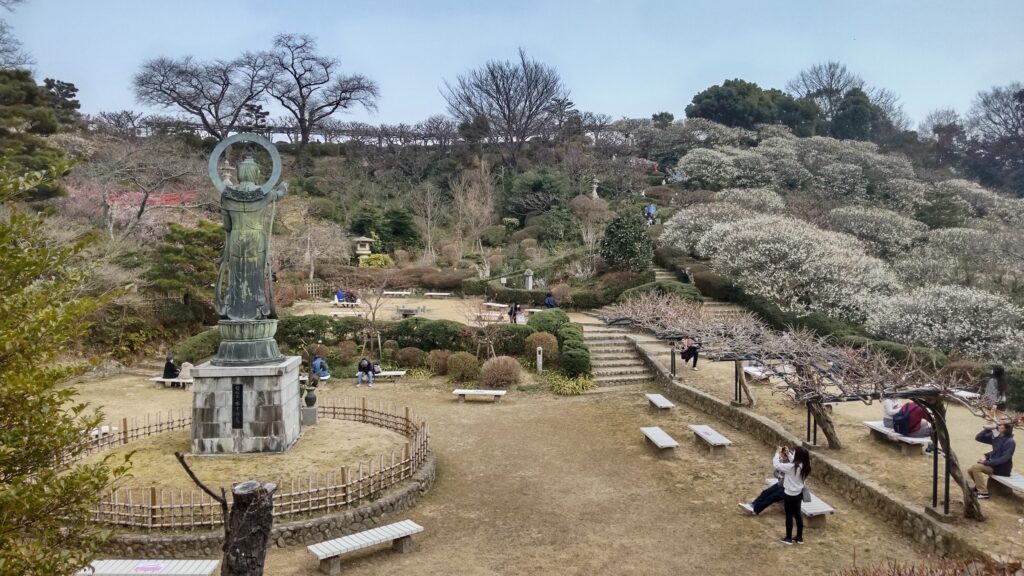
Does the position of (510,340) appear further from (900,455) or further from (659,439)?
(900,455)

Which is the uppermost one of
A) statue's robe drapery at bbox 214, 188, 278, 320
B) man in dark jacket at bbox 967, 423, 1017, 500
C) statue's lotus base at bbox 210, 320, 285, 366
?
statue's robe drapery at bbox 214, 188, 278, 320

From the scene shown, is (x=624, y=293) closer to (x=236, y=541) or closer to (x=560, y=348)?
(x=560, y=348)

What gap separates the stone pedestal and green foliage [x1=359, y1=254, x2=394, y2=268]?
25.0 m

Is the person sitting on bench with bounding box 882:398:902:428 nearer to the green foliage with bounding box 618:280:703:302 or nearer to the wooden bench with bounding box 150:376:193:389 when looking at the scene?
the green foliage with bounding box 618:280:703:302

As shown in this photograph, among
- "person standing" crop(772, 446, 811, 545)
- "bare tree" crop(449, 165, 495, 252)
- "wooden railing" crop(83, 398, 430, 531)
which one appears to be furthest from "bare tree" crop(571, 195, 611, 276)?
"person standing" crop(772, 446, 811, 545)

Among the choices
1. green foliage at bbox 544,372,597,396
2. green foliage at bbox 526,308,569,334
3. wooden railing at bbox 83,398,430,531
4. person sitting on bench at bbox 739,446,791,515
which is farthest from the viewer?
green foliage at bbox 526,308,569,334

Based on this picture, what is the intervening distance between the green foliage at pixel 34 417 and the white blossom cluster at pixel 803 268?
23313mm

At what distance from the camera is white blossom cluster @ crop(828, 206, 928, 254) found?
1190 inches

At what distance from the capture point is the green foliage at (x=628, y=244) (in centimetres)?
3006

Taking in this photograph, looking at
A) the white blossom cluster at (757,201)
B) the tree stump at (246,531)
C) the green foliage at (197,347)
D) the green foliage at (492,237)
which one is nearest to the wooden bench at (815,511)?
the tree stump at (246,531)

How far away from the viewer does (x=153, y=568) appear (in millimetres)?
7770

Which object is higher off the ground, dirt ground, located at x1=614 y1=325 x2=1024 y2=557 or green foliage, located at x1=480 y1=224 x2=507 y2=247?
green foliage, located at x1=480 y1=224 x2=507 y2=247

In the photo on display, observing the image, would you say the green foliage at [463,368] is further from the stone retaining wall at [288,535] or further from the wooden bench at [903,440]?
the wooden bench at [903,440]

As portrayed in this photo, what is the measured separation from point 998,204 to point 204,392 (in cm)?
4579
